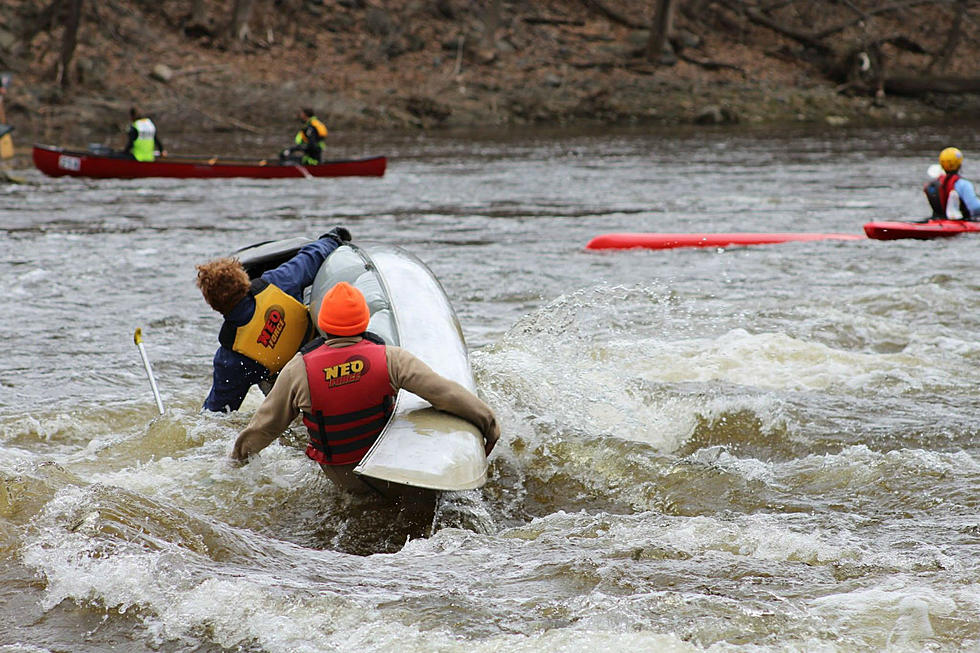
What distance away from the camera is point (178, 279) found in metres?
11.3

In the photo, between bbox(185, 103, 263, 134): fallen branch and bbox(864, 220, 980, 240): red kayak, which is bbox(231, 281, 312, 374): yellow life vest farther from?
bbox(185, 103, 263, 134): fallen branch

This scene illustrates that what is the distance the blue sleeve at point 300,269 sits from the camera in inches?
233

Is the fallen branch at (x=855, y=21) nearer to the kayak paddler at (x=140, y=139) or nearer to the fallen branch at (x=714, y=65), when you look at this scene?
the fallen branch at (x=714, y=65)

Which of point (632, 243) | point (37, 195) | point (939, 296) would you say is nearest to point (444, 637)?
point (939, 296)

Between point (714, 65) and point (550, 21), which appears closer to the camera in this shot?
point (714, 65)

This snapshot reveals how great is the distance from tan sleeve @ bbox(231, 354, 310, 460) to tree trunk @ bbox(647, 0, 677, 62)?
29830 mm

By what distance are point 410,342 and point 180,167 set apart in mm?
14676

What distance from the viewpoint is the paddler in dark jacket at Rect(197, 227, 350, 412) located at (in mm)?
5309

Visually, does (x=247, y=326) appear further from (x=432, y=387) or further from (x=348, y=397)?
(x=432, y=387)

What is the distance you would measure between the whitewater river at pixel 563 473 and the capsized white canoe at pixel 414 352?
1.25 feet

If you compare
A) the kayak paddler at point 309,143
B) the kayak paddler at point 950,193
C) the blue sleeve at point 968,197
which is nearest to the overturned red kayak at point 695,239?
the kayak paddler at point 950,193

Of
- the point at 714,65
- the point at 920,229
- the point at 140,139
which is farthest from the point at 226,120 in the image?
the point at 920,229

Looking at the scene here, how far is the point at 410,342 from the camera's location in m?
5.47

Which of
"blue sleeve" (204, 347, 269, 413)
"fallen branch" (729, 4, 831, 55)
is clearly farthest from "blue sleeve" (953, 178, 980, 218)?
"fallen branch" (729, 4, 831, 55)
